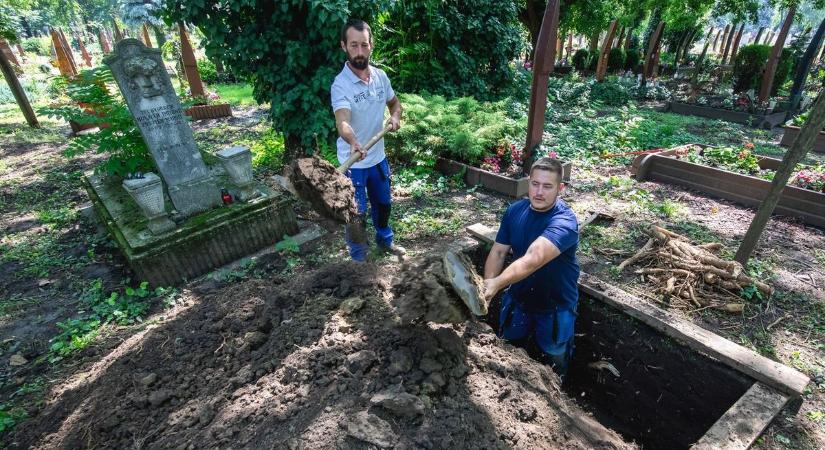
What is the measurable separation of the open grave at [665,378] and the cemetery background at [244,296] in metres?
0.22

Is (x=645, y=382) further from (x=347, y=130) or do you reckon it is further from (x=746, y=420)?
(x=347, y=130)

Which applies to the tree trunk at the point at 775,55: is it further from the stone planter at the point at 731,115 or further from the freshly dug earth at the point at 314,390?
the freshly dug earth at the point at 314,390

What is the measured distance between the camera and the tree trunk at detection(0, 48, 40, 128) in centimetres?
906

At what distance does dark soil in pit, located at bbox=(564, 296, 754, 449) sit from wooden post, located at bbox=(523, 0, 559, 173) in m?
3.29

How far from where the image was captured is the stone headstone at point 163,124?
3.92 meters

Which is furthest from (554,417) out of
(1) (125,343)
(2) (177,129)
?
(2) (177,129)

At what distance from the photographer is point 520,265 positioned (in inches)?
93.3

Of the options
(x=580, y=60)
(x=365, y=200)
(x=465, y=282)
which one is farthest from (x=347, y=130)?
(x=580, y=60)

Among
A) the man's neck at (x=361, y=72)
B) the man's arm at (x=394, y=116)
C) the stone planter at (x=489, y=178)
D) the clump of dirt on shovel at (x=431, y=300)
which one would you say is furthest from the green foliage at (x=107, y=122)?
the stone planter at (x=489, y=178)

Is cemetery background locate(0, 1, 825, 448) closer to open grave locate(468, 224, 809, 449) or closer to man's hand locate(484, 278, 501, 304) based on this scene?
open grave locate(468, 224, 809, 449)

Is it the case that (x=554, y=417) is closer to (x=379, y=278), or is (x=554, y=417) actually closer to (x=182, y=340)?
(x=379, y=278)

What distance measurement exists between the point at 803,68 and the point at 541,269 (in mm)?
10634

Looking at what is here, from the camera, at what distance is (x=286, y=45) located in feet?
18.4

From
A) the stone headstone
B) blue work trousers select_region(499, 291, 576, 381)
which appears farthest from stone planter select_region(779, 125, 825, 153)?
the stone headstone
